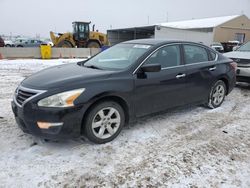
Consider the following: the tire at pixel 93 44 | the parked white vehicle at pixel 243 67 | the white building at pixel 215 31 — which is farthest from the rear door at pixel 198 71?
the white building at pixel 215 31

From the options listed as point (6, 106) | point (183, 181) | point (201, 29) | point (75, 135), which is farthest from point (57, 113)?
point (201, 29)

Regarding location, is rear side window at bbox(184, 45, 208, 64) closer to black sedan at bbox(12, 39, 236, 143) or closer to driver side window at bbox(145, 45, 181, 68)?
black sedan at bbox(12, 39, 236, 143)

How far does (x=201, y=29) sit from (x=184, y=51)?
31189 mm

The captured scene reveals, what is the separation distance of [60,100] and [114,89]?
786 mm

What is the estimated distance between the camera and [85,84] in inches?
123

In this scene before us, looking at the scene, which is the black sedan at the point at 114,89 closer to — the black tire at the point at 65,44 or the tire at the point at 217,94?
the tire at the point at 217,94

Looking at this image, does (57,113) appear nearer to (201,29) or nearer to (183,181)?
(183,181)

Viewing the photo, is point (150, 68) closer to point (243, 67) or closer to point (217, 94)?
point (217, 94)

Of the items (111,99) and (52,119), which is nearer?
(52,119)

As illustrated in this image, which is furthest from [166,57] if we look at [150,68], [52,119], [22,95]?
[22,95]

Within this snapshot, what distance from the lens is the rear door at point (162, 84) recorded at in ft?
12.0

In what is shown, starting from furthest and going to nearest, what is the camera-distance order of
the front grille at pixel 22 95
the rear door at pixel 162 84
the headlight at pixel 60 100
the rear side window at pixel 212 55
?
1. the rear side window at pixel 212 55
2. the rear door at pixel 162 84
3. the front grille at pixel 22 95
4. the headlight at pixel 60 100

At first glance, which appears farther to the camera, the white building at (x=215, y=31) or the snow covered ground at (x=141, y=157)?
the white building at (x=215, y=31)

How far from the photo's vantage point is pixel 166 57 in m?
4.09
